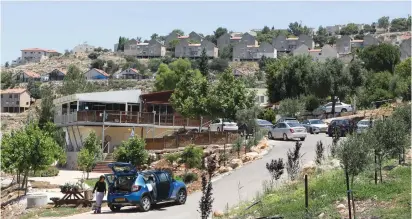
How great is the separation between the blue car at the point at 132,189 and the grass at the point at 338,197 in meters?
4.18

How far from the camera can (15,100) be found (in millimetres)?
126750

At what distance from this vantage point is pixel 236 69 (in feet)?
551

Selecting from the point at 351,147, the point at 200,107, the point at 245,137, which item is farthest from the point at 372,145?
the point at 200,107

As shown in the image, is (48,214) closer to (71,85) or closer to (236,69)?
(71,85)

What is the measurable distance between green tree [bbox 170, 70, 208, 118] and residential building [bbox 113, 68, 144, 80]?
11256cm

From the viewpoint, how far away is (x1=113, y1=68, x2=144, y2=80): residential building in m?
164

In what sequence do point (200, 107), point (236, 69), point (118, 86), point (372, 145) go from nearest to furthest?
point (372, 145)
point (200, 107)
point (118, 86)
point (236, 69)

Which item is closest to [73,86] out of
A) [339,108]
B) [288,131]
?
[339,108]

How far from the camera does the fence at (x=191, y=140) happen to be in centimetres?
3812

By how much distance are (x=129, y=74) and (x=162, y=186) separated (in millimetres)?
145642

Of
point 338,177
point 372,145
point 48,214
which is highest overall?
point 372,145

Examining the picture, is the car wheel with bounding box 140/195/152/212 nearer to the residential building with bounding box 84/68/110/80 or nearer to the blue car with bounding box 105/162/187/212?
the blue car with bounding box 105/162/187/212

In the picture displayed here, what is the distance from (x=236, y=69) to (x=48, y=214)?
146351mm

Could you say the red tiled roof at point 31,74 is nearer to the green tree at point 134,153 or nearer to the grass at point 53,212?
the green tree at point 134,153
